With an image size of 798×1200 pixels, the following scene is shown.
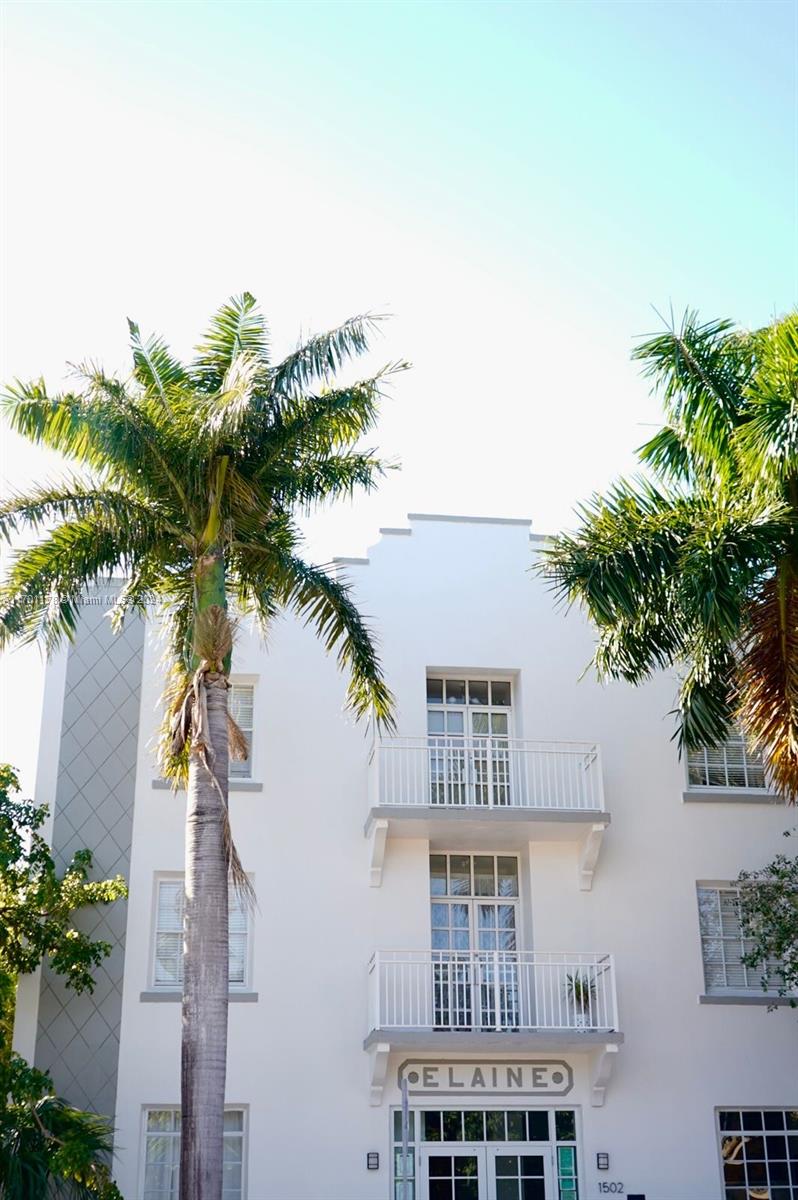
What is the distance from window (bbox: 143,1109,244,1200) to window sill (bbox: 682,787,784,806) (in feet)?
25.6

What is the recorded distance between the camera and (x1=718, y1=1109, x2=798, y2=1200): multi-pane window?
19688 mm

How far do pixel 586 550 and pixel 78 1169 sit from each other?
8.68 meters

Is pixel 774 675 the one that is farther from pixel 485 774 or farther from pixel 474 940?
pixel 474 940

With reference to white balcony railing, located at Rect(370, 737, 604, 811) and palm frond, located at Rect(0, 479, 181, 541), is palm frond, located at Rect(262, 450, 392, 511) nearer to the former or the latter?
palm frond, located at Rect(0, 479, 181, 541)

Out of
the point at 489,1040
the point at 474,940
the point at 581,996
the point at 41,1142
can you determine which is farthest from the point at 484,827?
the point at 41,1142

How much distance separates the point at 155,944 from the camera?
1972 cm

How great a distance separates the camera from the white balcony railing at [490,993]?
19.3 meters

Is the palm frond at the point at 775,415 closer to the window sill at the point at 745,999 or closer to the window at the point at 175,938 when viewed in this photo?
the window sill at the point at 745,999

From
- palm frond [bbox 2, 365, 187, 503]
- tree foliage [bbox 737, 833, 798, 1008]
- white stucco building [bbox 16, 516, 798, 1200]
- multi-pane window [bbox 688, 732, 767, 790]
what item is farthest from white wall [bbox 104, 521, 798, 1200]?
palm frond [bbox 2, 365, 187, 503]

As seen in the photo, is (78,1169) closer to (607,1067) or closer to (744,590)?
(607,1067)

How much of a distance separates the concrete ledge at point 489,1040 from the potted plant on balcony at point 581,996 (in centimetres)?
33

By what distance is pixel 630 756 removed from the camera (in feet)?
70.7

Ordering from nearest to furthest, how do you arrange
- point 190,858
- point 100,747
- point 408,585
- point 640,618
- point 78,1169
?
point 190,858, point 78,1169, point 640,618, point 100,747, point 408,585

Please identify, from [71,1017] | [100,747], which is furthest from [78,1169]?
[100,747]
